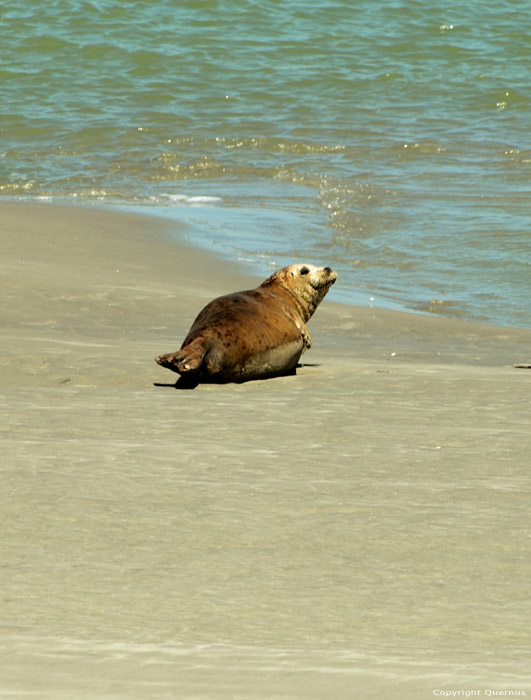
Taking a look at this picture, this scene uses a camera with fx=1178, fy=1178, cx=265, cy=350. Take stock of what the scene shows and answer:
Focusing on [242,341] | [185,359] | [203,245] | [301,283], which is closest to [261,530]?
[185,359]

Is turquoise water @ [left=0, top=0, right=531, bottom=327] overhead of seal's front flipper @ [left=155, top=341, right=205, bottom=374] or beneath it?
beneath

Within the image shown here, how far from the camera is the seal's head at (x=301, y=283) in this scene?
22.0 ft

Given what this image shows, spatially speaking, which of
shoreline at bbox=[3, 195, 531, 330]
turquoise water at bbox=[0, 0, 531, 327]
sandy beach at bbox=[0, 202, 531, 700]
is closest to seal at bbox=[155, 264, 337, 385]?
sandy beach at bbox=[0, 202, 531, 700]

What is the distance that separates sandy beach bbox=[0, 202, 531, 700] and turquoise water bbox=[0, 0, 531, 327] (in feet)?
13.5

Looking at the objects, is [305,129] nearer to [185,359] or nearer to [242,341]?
[242,341]

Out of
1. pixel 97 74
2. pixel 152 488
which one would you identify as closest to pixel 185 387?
pixel 152 488

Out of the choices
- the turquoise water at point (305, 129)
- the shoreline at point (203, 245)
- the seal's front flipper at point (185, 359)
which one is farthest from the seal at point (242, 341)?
the turquoise water at point (305, 129)

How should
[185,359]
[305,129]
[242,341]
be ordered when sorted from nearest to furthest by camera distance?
1. [185,359]
2. [242,341]
3. [305,129]

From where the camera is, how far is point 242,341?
18.7ft

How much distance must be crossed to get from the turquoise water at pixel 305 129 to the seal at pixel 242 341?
3.03m

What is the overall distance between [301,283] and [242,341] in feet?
3.79

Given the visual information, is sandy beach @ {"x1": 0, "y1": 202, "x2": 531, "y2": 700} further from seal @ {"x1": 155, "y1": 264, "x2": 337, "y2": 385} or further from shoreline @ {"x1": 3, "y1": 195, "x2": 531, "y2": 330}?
shoreline @ {"x1": 3, "y1": 195, "x2": 531, "y2": 330}

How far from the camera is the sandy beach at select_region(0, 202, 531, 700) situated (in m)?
2.01

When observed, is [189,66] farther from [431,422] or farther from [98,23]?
[431,422]
